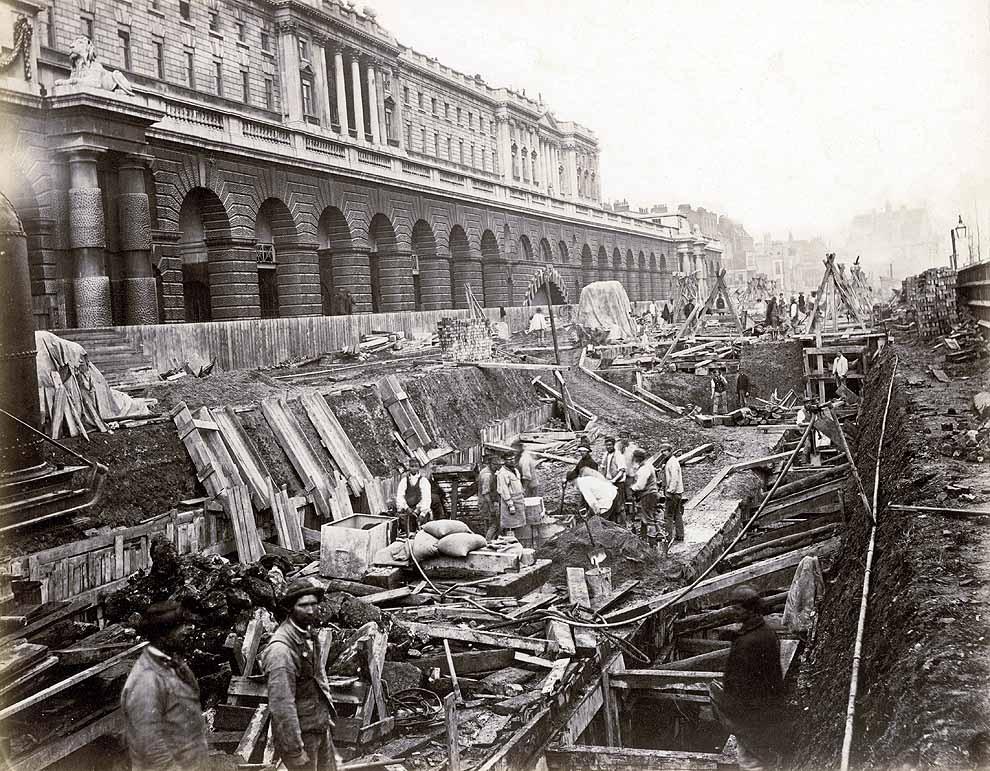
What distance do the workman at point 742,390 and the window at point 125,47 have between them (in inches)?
938

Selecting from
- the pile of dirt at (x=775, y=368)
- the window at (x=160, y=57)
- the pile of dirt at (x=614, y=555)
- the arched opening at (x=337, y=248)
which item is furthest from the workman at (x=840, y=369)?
the window at (x=160, y=57)

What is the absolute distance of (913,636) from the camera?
5.33 metres

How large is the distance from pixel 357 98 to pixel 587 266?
805 inches

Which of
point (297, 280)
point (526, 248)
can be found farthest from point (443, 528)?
point (526, 248)

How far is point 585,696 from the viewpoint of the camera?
24.6 feet

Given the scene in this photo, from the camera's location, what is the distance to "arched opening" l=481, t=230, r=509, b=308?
40844 mm

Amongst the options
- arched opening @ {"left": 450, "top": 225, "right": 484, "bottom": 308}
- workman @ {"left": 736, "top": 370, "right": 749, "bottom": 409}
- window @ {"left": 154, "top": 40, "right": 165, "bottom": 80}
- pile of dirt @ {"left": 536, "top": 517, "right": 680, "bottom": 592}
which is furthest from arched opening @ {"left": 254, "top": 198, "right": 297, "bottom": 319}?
pile of dirt @ {"left": 536, "top": 517, "right": 680, "bottom": 592}

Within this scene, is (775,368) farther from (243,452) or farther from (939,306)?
(243,452)

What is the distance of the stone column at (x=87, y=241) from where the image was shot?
18656mm

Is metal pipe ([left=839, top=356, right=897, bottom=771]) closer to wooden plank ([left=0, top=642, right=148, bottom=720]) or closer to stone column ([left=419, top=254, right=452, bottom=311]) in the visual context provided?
wooden plank ([left=0, top=642, right=148, bottom=720])

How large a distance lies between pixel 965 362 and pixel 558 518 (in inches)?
371

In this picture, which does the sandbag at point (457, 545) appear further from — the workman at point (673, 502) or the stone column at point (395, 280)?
the stone column at point (395, 280)

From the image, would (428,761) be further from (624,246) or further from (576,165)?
(576,165)

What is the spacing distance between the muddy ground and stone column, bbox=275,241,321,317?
20.7m
